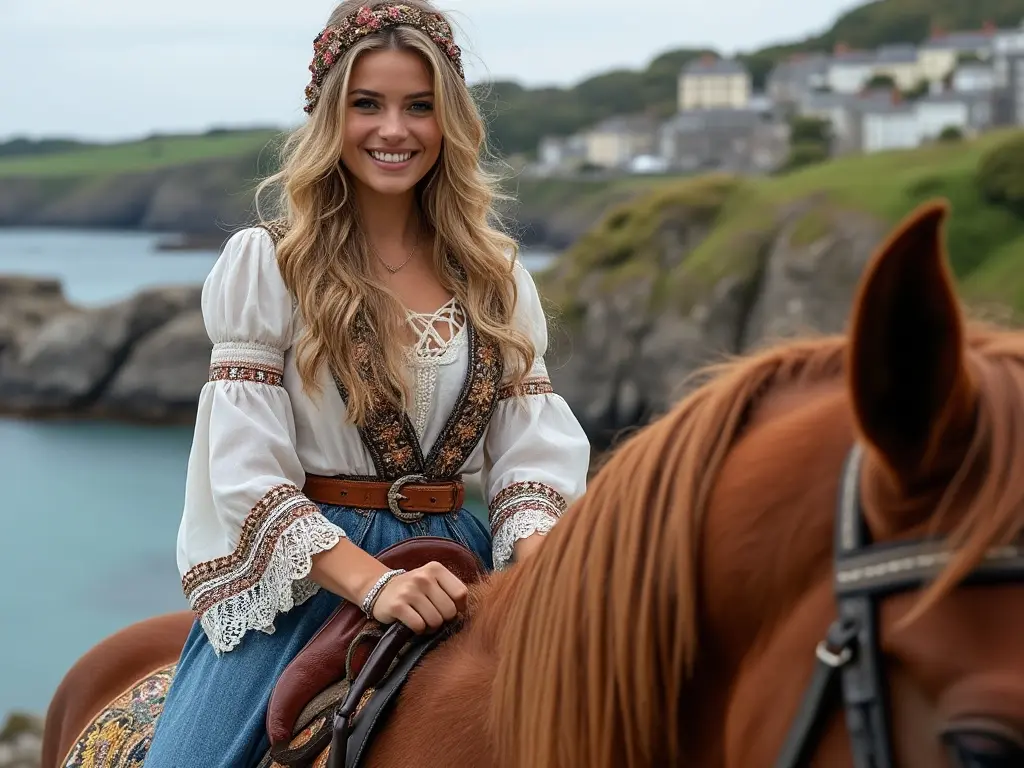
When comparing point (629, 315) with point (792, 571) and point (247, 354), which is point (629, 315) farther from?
point (792, 571)

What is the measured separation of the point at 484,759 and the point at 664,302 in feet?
73.1

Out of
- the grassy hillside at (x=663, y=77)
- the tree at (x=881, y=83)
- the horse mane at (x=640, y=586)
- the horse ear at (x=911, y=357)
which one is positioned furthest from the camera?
the grassy hillside at (x=663, y=77)

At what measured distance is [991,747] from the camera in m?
0.86

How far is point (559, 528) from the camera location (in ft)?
4.14

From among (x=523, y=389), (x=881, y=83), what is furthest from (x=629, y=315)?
(x=881, y=83)

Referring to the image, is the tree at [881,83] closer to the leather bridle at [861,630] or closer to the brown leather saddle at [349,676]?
the brown leather saddle at [349,676]

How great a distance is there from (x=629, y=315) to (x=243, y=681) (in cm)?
2211

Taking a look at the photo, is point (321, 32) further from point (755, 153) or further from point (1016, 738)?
point (755, 153)

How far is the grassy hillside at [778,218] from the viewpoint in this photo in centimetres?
2184

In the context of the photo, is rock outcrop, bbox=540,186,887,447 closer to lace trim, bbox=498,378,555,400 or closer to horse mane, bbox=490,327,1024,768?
lace trim, bbox=498,378,555,400

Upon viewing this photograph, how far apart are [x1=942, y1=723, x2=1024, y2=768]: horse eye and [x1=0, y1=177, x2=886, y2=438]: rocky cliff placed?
1936cm

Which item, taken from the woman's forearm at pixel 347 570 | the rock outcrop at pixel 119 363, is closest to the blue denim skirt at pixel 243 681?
the woman's forearm at pixel 347 570

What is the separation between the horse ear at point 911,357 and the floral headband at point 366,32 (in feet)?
4.30

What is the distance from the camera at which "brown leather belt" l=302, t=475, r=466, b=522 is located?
1924 millimetres
